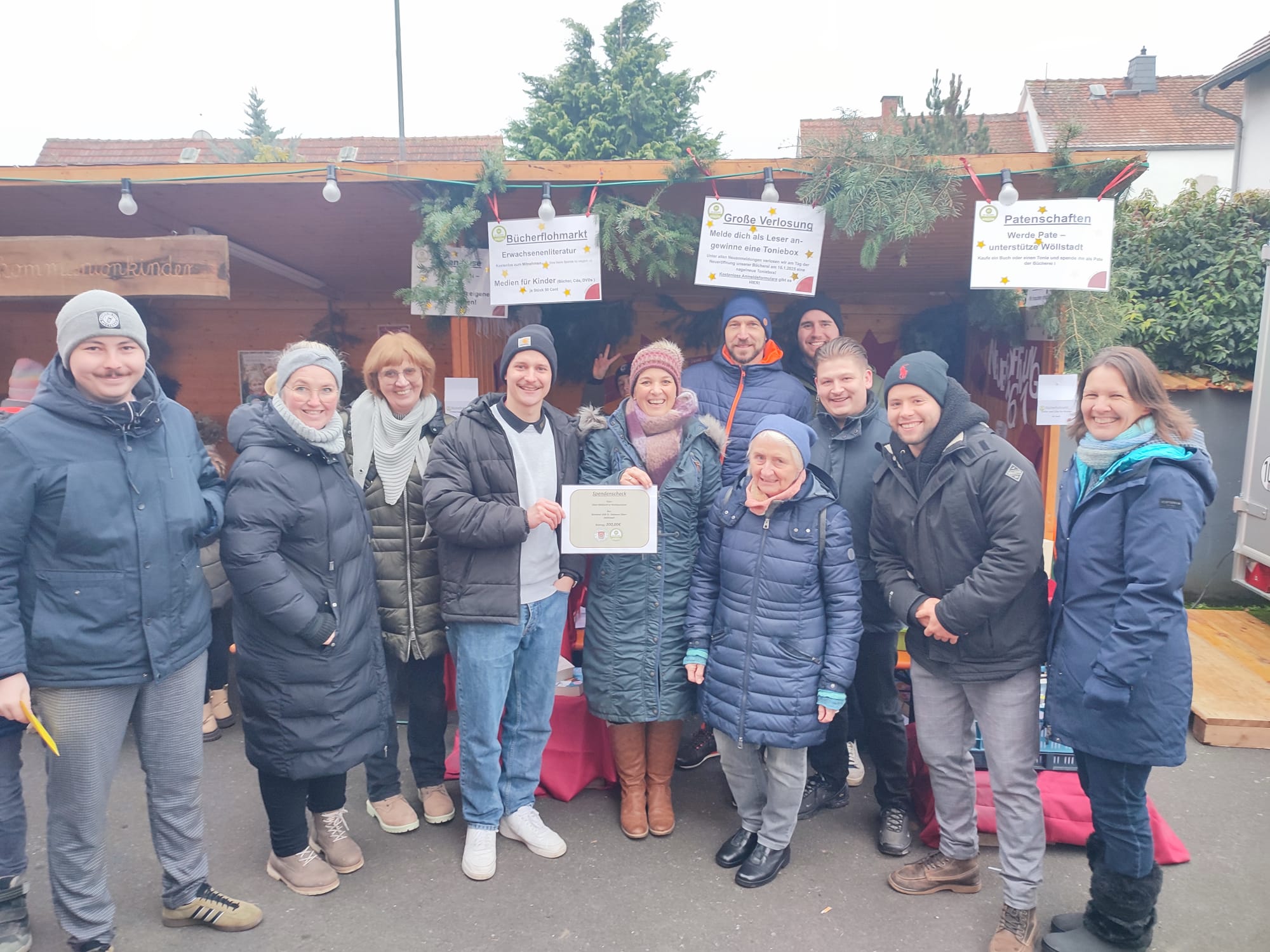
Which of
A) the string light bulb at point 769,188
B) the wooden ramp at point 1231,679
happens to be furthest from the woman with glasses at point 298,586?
the wooden ramp at point 1231,679

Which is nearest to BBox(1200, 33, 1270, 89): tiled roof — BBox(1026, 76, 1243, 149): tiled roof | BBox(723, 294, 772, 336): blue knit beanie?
BBox(1026, 76, 1243, 149): tiled roof

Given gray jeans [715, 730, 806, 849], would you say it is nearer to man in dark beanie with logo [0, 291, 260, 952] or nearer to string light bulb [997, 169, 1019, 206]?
man in dark beanie with logo [0, 291, 260, 952]

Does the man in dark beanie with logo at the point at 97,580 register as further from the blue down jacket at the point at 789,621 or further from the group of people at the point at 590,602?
the blue down jacket at the point at 789,621

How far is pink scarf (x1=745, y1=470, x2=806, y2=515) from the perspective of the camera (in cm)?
307

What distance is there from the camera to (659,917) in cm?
303

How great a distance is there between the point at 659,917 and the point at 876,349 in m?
5.45

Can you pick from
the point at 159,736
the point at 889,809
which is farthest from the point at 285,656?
the point at 889,809

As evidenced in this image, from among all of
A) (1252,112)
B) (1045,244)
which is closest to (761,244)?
(1045,244)

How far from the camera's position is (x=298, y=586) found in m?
2.79

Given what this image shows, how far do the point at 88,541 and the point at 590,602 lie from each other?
1825mm

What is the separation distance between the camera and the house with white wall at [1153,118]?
82.5ft

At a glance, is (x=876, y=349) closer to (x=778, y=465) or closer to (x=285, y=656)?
(x=778, y=465)

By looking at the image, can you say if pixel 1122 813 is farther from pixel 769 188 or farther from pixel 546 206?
pixel 546 206

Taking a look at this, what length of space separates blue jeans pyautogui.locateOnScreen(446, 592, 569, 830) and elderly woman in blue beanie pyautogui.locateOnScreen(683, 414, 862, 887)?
0.70m
